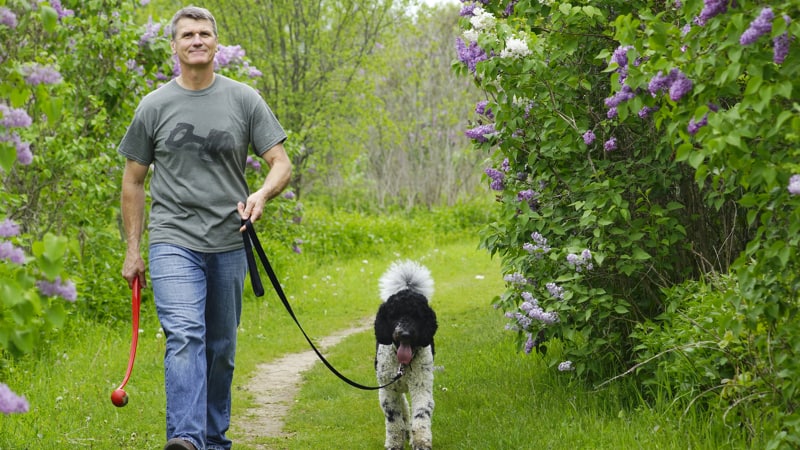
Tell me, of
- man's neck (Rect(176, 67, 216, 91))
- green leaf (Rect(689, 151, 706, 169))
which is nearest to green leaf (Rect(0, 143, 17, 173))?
man's neck (Rect(176, 67, 216, 91))

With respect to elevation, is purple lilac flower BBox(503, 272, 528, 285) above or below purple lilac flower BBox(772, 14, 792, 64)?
below

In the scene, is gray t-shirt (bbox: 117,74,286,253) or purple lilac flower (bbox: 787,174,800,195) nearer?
purple lilac flower (bbox: 787,174,800,195)

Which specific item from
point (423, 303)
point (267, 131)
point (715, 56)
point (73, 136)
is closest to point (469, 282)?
point (73, 136)

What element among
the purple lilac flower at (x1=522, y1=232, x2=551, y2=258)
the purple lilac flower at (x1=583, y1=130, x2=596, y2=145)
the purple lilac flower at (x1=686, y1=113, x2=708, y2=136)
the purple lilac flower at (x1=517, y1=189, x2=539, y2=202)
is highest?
the purple lilac flower at (x1=686, y1=113, x2=708, y2=136)

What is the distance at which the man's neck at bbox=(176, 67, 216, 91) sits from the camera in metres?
4.73

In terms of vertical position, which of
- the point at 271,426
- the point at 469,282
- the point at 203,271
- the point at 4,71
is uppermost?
the point at 4,71

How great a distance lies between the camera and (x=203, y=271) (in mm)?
4656

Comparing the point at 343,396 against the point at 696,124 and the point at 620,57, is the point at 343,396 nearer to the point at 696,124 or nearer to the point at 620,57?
the point at 620,57

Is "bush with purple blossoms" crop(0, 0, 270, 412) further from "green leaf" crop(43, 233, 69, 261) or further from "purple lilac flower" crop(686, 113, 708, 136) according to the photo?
"purple lilac flower" crop(686, 113, 708, 136)

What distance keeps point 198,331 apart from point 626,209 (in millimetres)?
2426

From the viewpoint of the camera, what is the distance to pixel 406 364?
547 centimetres

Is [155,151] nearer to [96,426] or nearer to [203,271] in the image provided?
[203,271]

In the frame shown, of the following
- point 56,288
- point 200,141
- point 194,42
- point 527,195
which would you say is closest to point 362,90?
point 527,195

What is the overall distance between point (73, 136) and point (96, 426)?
10.3 feet
